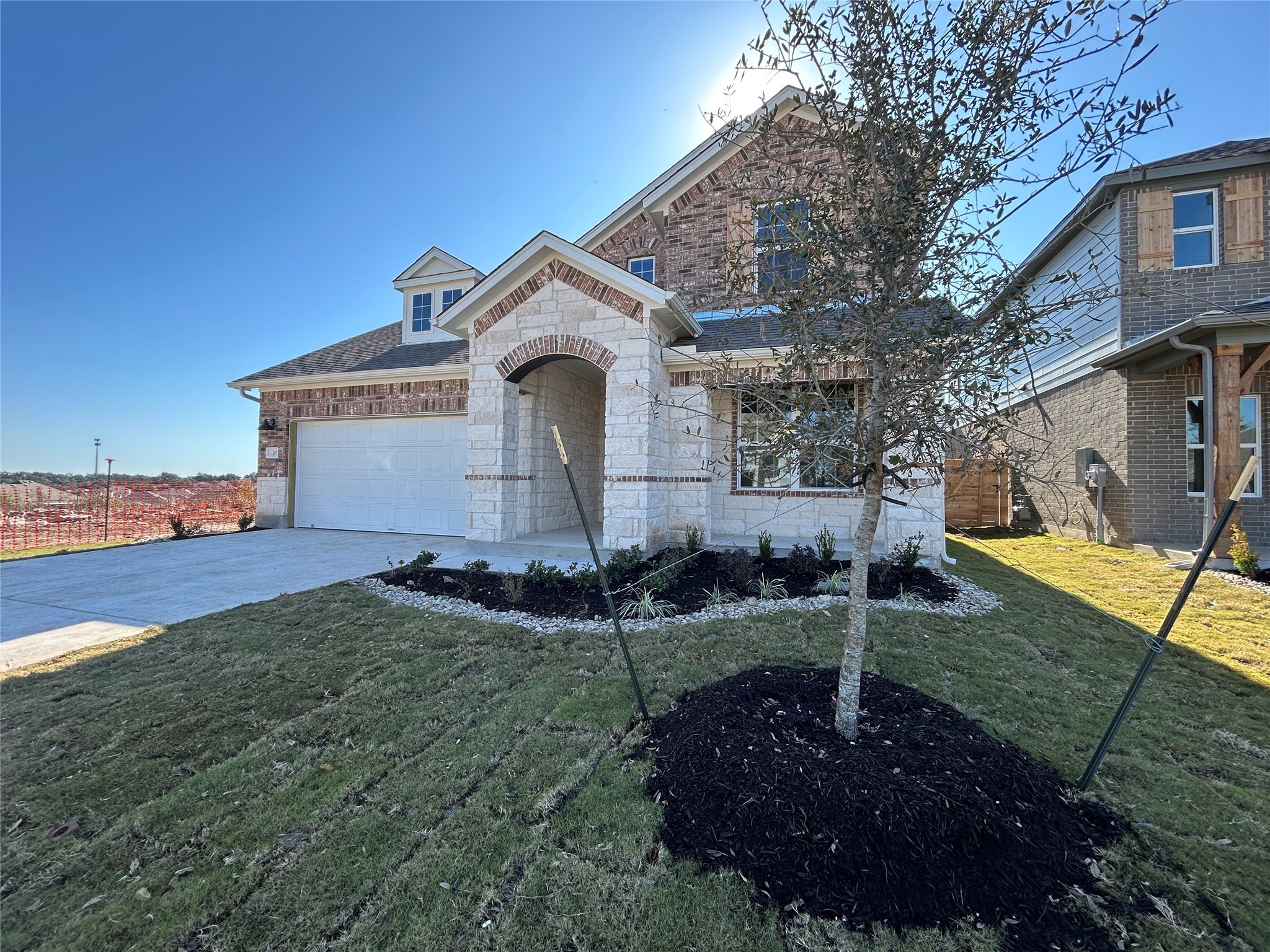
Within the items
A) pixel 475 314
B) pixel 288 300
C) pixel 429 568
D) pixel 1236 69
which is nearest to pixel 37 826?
pixel 429 568

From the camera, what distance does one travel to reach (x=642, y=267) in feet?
37.3

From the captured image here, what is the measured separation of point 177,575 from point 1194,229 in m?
18.0

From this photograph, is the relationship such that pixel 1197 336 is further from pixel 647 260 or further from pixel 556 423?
pixel 556 423

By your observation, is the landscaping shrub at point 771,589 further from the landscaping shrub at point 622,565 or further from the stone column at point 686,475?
the stone column at point 686,475

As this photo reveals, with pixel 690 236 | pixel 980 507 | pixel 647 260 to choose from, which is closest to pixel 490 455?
pixel 647 260

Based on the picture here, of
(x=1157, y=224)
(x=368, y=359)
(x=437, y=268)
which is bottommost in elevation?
(x=368, y=359)

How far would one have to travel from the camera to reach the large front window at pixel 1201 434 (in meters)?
8.76

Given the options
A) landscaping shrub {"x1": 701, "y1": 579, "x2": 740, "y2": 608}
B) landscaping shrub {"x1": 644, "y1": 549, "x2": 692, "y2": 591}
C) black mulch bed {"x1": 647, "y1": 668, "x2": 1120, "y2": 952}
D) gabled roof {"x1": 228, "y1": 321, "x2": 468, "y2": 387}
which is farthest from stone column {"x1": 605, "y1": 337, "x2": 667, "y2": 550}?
black mulch bed {"x1": 647, "y1": 668, "x2": 1120, "y2": 952}

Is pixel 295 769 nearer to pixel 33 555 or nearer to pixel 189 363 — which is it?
pixel 33 555

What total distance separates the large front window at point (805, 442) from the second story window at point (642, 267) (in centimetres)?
925

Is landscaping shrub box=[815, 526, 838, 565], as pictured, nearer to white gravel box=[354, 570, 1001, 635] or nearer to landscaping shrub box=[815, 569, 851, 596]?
landscaping shrub box=[815, 569, 851, 596]

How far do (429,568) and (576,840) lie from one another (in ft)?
18.2

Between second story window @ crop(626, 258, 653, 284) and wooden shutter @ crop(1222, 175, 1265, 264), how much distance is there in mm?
10620

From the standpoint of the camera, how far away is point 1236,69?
5469 mm
